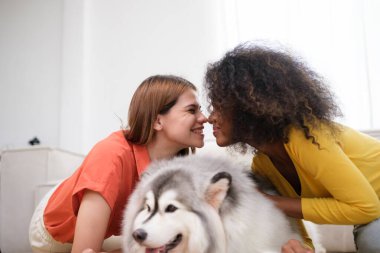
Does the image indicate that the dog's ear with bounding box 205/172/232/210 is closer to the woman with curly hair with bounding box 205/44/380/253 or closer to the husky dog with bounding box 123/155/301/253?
the husky dog with bounding box 123/155/301/253

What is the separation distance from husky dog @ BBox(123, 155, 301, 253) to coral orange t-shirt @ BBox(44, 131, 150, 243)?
21 cm

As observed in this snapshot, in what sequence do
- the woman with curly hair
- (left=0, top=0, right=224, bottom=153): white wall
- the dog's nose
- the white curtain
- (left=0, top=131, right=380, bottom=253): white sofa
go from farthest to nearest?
(left=0, top=0, right=224, bottom=153): white wall → the white curtain → (left=0, top=131, right=380, bottom=253): white sofa → the woman with curly hair → the dog's nose

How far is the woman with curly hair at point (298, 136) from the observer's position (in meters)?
1.06

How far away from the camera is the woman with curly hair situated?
3.49ft

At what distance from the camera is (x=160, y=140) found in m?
1.45

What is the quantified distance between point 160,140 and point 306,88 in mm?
593

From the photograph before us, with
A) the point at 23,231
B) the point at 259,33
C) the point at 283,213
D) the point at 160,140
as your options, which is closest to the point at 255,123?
the point at 283,213

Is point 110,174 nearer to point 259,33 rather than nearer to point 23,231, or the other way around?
point 23,231

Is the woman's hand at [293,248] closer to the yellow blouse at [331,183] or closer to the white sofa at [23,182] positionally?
the yellow blouse at [331,183]

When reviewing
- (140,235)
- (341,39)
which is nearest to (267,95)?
(140,235)

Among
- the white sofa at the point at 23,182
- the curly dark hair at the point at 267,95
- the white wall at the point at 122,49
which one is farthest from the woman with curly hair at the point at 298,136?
the white wall at the point at 122,49

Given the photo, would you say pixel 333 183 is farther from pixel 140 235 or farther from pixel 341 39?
pixel 341 39

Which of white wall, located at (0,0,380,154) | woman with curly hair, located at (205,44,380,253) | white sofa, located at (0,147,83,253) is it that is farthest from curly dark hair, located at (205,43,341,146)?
white wall, located at (0,0,380,154)

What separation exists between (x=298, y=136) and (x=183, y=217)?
1.46ft
